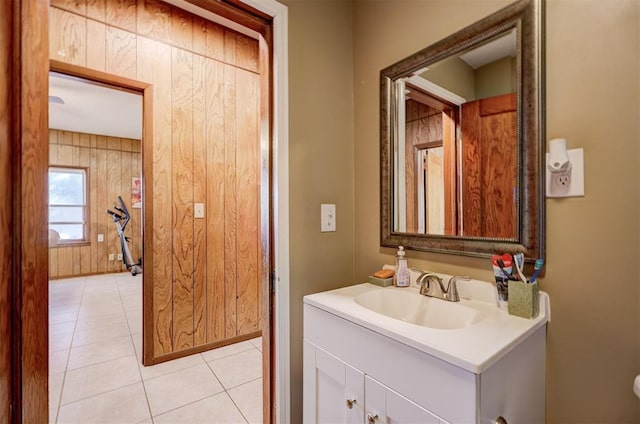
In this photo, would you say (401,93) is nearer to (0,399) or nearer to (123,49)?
(0,399)

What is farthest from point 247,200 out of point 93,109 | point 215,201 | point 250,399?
point 93,109

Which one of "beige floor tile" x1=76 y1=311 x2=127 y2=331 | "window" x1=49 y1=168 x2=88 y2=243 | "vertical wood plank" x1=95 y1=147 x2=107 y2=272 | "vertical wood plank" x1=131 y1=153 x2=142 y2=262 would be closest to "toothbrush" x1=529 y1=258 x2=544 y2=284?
"beige floor tile" x1=76 y1=311 x2=127 y2=331

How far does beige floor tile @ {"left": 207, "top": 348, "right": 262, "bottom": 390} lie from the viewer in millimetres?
2027

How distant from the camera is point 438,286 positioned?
44.2 inches

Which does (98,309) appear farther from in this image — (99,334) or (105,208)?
(105,208)

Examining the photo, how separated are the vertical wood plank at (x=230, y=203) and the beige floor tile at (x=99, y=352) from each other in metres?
0.82

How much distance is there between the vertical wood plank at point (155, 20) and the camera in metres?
2.10

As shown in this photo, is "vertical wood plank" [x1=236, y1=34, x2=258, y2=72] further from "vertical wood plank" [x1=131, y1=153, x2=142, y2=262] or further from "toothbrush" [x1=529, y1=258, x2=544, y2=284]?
"vertical wood plank" [x1=131, y1=153, x2=142, y2=262]

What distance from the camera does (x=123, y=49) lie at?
205 centimetres

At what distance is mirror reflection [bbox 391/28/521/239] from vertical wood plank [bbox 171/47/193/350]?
1723 mm

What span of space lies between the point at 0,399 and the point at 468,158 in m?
1.70

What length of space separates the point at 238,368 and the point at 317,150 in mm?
1777

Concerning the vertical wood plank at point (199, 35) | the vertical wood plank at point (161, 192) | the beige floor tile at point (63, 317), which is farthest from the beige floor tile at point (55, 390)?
the vertical wood plank at point (199, 35)

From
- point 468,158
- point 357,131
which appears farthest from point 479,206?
point 357,131
